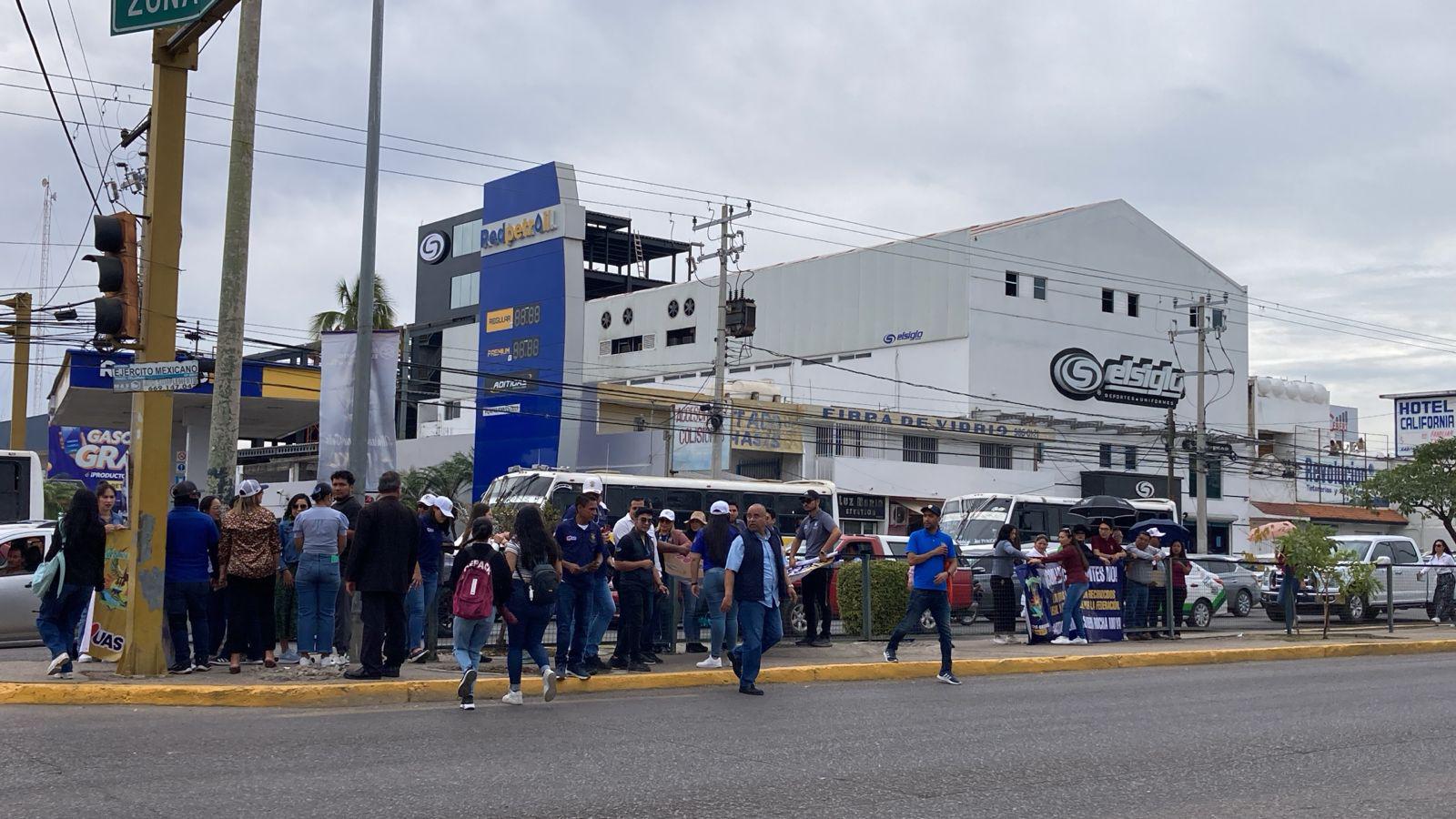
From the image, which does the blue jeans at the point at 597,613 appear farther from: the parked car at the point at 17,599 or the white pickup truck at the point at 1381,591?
the white pickup truck at the point at 1381,591

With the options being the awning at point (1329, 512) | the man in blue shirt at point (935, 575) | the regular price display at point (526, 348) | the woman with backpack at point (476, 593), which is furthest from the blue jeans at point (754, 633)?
the awning at point (1329, 512)

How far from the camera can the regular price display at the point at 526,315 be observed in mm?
50625

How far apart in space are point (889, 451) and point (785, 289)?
16.7 m

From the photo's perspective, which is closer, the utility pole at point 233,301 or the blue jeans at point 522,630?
the blue jeans at point 522,630

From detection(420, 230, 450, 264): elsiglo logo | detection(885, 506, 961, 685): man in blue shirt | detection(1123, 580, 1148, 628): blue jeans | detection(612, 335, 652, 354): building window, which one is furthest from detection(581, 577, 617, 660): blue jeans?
detection(420, 230, 450, 264): elsiglo logo

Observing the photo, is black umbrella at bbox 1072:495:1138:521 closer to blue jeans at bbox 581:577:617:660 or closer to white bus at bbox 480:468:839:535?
white bus at bbox 480:468:839:535

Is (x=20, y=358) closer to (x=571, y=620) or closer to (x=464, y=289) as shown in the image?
(x=571, y=620)

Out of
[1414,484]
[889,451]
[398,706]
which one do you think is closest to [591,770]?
[398,706]

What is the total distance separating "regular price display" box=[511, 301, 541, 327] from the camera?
50625 millimetres

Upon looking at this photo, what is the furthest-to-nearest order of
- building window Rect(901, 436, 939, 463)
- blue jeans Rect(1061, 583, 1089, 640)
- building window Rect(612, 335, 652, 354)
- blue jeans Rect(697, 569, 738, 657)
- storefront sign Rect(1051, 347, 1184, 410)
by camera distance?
building window Rect(612, 335, 652, 354)
storefront sign Rect(1051, 347, 1184, 410)
building window Rect(901, 436, 939, 463)
blue jeans Rect(1061, 583, 1089, 640)
blue jeans Rect(697, 569, 738, 657)

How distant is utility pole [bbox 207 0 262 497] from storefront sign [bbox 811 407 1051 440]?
38428 millimetres

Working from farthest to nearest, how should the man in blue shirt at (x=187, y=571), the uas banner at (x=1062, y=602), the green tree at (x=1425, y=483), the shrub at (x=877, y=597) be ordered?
the green tree at (x=1425, y=483) < the uas banner at (x=1062, y=602) < the shrub at (x=877, y=597) < the man in blue shirt at (x=187, y=571)

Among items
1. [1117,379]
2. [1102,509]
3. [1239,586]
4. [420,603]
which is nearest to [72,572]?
[420,603]

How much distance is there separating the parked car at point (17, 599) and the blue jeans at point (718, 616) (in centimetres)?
785
